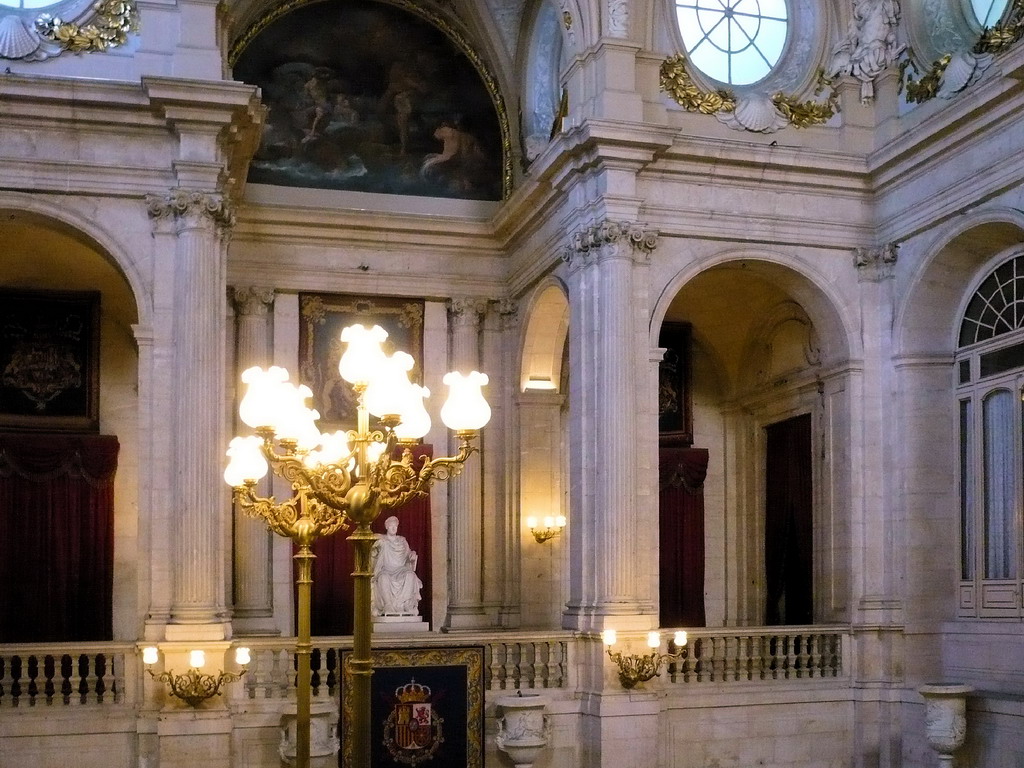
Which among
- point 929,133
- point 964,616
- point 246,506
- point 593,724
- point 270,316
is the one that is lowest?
point 593,724

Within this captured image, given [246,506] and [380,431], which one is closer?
[380,431]

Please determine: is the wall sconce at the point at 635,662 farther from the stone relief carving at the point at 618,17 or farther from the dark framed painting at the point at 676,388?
the stone relief carving at the point at 618,17

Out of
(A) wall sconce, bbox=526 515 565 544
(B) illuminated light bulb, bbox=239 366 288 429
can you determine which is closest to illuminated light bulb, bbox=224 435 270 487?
(B) illuminated light bulb, bbox=239 366 288 429

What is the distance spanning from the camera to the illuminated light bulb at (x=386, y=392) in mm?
8945

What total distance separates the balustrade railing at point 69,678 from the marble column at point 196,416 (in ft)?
2.70

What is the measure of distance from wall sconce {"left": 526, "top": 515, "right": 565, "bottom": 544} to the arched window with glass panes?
589 cm

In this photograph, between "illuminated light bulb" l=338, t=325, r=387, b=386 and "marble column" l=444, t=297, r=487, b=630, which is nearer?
"illuminated light bulb" l=338, t=325, r=387, b=386

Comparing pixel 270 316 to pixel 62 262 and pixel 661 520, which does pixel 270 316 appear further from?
pixel 661 520

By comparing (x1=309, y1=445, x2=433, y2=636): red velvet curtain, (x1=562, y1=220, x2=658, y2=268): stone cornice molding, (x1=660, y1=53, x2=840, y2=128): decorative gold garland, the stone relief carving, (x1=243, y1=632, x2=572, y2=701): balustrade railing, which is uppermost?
the stone relief carving

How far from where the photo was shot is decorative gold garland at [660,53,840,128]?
18812mm

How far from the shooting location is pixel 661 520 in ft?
73.5

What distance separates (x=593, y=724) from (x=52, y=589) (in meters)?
7.98

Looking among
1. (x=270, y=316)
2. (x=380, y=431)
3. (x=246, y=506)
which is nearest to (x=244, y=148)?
(x=270, y=316)

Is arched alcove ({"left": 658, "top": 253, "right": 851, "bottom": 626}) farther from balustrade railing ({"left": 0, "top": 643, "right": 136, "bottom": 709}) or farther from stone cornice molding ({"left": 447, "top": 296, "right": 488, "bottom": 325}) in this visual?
balustrade railing ({"left": 0, "top": 643, "right": 136, "bottom": 709})
